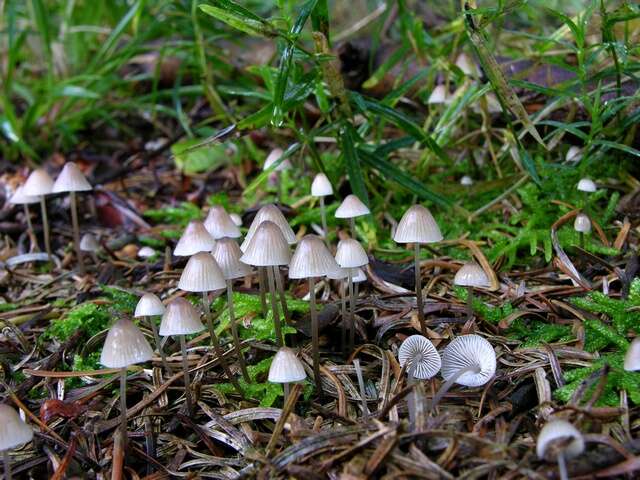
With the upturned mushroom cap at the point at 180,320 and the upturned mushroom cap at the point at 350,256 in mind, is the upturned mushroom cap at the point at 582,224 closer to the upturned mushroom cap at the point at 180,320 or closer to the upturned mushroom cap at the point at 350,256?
the upturned mushroom cap at the point at 350,256

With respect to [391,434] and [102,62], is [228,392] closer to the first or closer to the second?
[391,434]

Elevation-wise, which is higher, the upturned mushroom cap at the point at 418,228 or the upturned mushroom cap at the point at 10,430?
the upturned mushroom cap at the point at 418,228

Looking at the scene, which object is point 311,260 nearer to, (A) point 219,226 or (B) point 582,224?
(A) point 219,226

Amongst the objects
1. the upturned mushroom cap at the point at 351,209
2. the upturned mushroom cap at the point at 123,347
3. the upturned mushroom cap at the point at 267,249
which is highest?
the upturned mushroom cap at the point at 351,209

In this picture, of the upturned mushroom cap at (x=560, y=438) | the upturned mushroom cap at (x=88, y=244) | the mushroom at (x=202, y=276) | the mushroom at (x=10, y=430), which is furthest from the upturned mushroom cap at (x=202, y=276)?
the upturned mushroom cap at (x=88, y=244)

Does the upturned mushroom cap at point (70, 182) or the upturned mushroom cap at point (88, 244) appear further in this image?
the upturned mushroom cap at point (88, 244)

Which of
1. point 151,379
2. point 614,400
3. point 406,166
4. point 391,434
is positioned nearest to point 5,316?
point 151,379

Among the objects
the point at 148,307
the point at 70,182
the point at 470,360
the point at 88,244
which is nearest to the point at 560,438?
the point at 470,360
